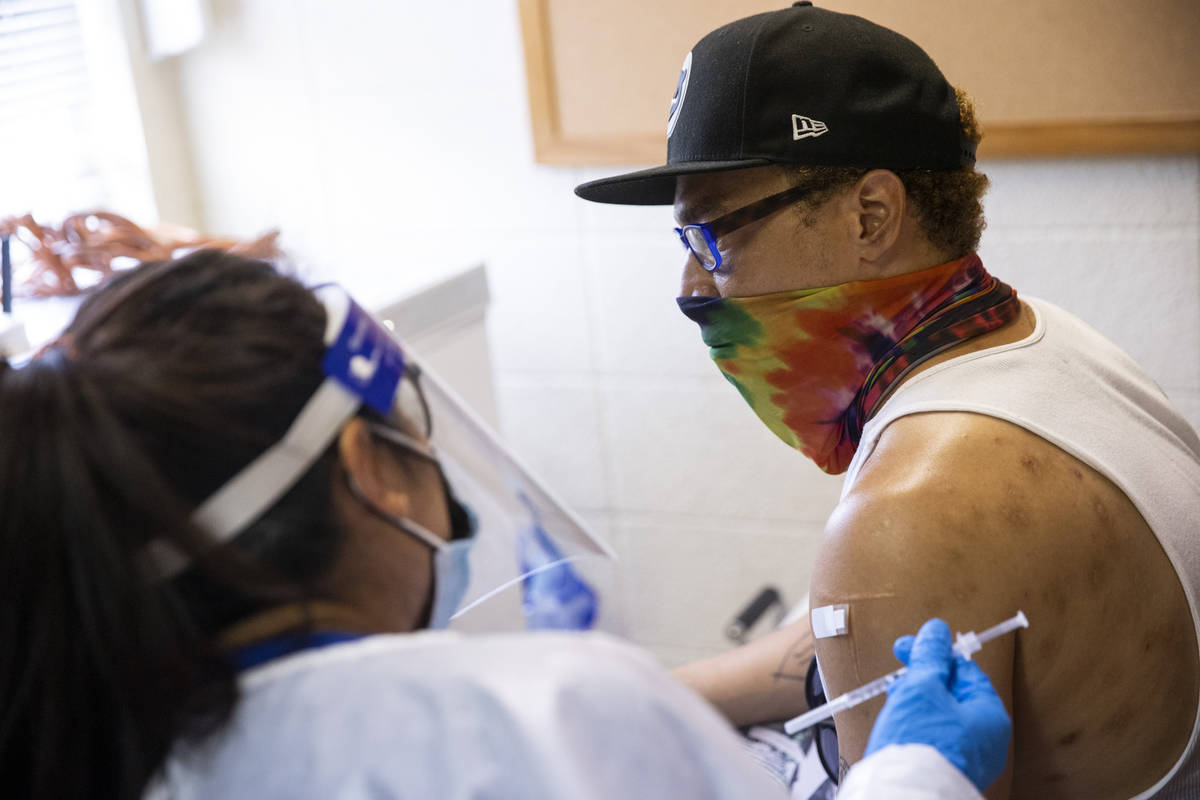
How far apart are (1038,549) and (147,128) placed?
211 centimetres

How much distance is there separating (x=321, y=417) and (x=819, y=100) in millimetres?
662

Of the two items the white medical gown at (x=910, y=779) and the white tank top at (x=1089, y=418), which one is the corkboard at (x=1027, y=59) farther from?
the white medical gown at (x=910, y=779)

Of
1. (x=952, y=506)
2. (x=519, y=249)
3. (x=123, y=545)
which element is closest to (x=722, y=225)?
(x=952, y=506)

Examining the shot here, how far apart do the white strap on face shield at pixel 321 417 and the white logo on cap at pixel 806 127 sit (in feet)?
1.74

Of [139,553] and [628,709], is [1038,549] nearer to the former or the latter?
[628,709]

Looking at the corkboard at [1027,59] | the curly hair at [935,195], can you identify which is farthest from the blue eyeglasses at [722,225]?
the corkboard at [1027,59]

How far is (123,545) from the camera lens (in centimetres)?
63

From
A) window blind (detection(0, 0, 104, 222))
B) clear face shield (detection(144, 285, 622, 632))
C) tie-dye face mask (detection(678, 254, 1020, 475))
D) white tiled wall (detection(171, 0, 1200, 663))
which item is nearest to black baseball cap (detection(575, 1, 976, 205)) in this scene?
tie-dye face mask (detection(678, 254, 1020, 475))

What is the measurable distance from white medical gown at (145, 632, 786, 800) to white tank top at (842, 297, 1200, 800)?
19.0 inches

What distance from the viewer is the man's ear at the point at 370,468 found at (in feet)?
2.31

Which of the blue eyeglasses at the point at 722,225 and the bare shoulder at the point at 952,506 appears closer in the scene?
the bare shoulder at the point at 952,506

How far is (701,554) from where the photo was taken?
2.36 metres

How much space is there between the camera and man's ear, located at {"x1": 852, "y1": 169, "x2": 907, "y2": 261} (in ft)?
3.72

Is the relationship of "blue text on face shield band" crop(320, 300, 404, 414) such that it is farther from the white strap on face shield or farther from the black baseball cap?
the black baseball cap
